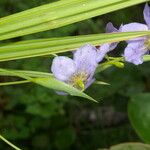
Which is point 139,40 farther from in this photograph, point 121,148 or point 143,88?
point 143,88

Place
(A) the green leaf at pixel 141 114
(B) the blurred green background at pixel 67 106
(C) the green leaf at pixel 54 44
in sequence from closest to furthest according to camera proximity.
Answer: (C) the green leaf at pixel 54 44 < (A) the green leaf at pixel 141 114 < (B) the blurred green background at pixel 67 106

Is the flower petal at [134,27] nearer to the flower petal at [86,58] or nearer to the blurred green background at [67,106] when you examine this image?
the flower petal at [86,58]

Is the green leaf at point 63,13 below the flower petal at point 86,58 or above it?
above

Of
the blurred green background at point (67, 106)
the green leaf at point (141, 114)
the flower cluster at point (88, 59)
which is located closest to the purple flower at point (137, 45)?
the flower cluster at point (88, 59)

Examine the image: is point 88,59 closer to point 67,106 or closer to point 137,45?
point 137,45

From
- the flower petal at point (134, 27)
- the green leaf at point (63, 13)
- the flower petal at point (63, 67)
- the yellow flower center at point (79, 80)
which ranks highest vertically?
the green leaf at point (63, 13)

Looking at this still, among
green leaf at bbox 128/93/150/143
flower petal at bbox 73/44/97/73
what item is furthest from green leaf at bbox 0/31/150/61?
green leaf at bbox 128/93/150/143
